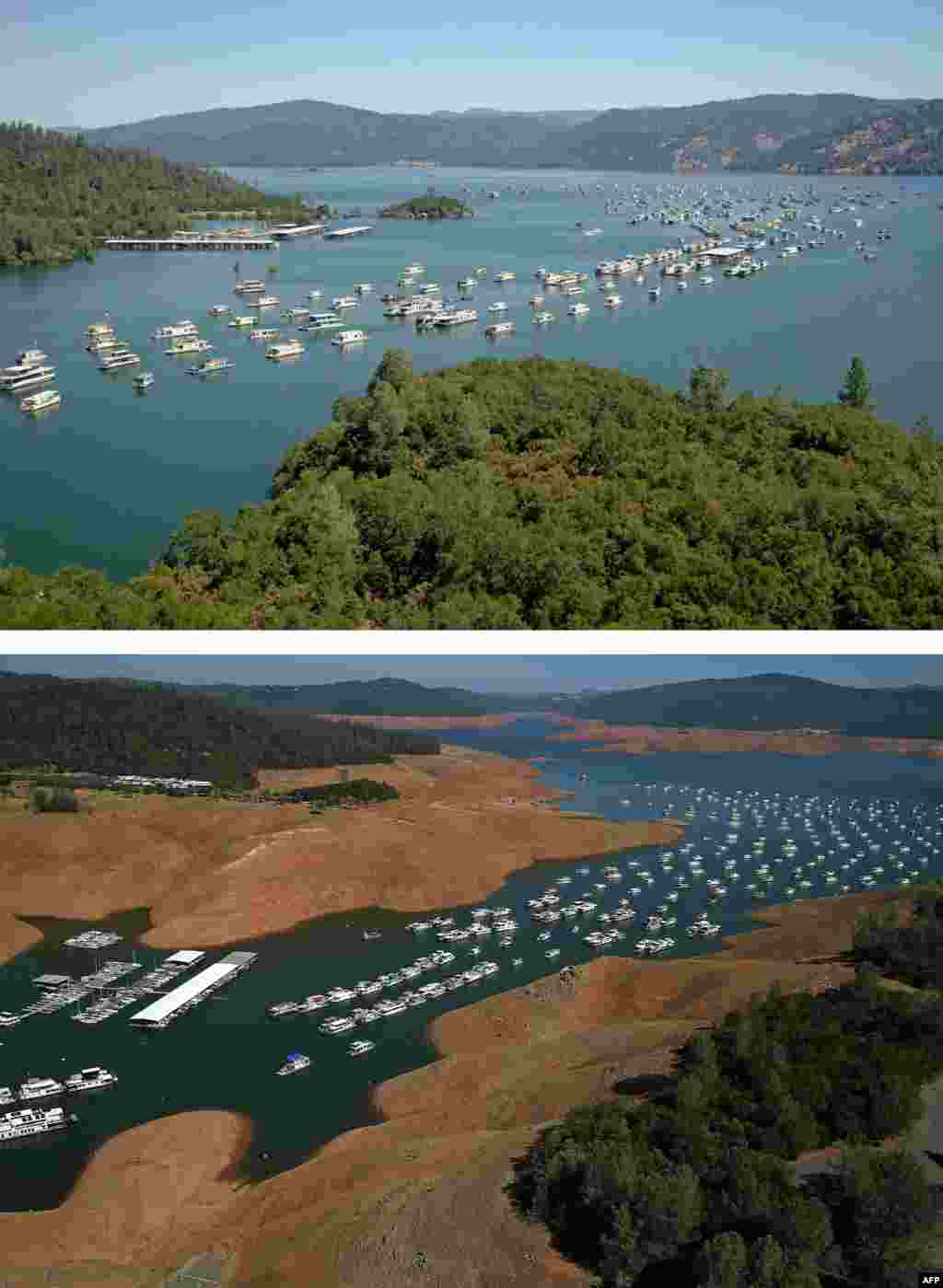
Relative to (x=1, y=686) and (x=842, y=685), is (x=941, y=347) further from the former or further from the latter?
(x=1, y=686)

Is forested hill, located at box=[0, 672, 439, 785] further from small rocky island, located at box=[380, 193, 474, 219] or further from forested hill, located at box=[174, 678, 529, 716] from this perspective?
small rocky island, located at box=[380, 193, 474, 219]

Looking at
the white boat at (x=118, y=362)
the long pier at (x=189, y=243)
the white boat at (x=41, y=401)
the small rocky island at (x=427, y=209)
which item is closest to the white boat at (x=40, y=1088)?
the white boat at (x=41, y=401)

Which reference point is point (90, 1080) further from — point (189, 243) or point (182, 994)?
point (189, 243)

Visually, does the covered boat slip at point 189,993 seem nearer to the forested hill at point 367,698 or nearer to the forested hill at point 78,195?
the forested hill at point 367,698

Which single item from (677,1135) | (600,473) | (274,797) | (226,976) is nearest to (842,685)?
(677,1135)

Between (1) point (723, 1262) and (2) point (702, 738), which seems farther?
(2) point (702, 738)

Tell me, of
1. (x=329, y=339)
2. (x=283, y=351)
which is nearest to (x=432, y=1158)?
(x=283, y=351)
